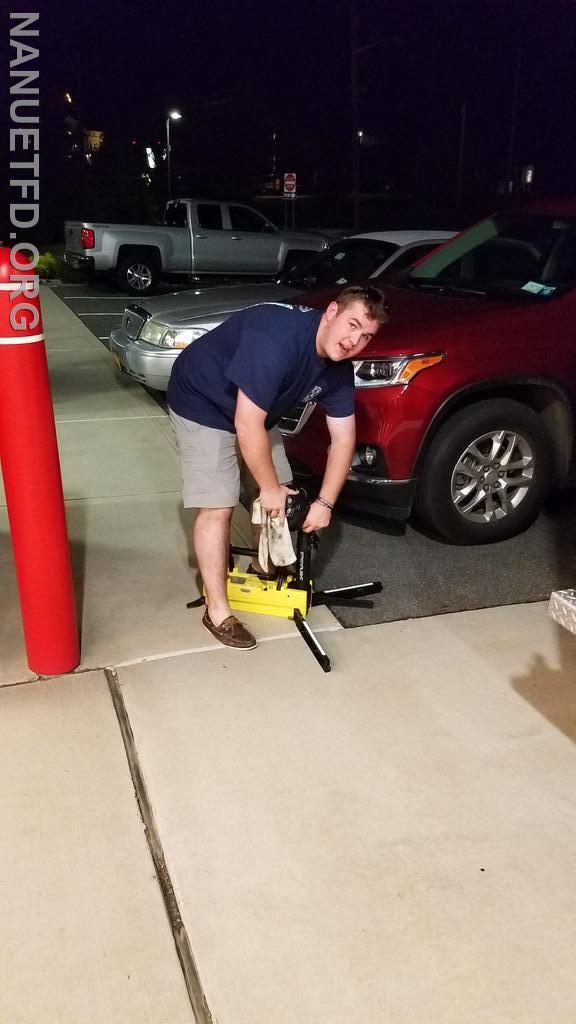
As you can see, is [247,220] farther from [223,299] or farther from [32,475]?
[32,475]

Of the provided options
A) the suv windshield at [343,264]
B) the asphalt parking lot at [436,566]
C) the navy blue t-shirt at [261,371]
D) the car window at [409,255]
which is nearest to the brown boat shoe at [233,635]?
the asphalt parking lot at [436,566]

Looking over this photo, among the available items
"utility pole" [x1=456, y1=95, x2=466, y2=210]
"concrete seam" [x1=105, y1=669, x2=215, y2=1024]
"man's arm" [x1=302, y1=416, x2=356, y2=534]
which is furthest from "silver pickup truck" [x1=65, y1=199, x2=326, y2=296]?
"utility pole" [x1=456, y1=95, x2=466, y2=210]

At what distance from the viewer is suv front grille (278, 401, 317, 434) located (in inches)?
164

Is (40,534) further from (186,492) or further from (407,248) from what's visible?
(407,248)

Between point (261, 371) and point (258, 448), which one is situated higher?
point (261, 371)

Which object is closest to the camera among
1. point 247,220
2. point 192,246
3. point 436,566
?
point 436,566

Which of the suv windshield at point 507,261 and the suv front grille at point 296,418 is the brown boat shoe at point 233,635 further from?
the suv windshield at point 507,261

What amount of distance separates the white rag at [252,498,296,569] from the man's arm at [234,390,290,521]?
153mm

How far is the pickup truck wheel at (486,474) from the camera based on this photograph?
4012 mm

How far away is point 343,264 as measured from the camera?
22.5 ft

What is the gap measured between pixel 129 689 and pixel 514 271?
3.48 metres

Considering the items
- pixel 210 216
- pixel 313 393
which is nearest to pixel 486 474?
pixel 313 393

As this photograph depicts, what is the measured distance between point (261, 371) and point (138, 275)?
13249 millimetres

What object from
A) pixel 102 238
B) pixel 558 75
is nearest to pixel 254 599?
pixel 102 238
